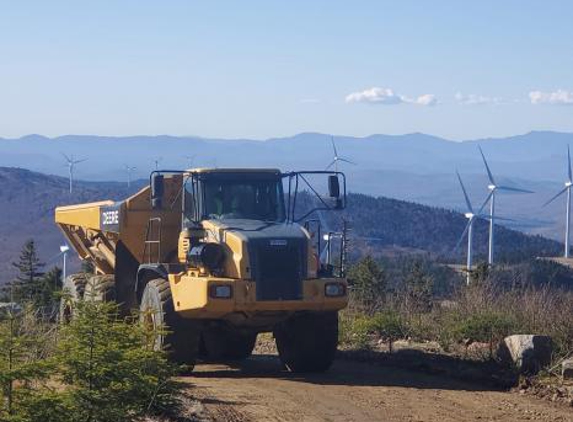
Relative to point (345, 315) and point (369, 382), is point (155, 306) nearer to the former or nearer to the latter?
point (369, 382)

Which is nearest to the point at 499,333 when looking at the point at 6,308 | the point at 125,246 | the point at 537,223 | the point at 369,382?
the point at 369,382

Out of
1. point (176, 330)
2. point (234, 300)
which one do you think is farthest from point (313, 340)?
point (176, 330)

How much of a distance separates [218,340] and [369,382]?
133 inches

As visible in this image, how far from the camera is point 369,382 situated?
45.7 feet

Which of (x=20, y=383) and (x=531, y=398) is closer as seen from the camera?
(x=20, y=383)

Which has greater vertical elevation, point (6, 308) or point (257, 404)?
point (6, 308)

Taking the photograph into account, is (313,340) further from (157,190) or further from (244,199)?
(157,190)

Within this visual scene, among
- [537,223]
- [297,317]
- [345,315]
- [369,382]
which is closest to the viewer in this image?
[369,382]

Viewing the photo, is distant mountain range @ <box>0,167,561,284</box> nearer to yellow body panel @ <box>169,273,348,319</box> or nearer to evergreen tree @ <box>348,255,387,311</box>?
evergreen tree @ <box>348,255,387,311</box>

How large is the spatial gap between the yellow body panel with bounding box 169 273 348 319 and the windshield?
3.63 ft

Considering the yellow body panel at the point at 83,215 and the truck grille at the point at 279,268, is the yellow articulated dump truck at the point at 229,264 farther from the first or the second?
the yellow body panel at the point at 83,215

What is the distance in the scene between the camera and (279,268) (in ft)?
46.7

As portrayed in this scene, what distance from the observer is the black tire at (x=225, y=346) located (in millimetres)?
16641

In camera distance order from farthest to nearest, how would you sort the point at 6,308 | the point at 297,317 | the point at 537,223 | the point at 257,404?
the point at 537,223 < the point at 297,317 < the point at 257,404 < the point at 6,308
